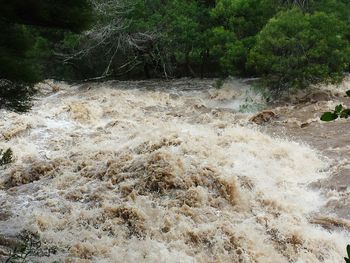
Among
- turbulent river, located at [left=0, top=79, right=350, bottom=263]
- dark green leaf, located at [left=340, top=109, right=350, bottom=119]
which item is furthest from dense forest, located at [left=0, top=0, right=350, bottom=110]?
dark green leaf, located at [left=340, top=109, right=350, bottom=119]

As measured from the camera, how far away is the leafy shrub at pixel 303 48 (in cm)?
1352

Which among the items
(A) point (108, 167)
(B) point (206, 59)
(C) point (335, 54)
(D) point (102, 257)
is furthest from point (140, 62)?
(D) point (102, 257)

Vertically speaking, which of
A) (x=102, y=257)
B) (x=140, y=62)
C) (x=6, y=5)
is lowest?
(x=140, y=62)

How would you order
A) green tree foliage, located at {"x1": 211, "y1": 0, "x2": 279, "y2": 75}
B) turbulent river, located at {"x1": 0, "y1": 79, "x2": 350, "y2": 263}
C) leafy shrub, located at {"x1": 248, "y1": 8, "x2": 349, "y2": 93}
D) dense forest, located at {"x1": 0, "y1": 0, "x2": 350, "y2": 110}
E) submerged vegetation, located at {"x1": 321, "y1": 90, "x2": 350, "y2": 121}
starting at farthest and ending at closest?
green tree foliage, located at {"x1": 211, "y1": 0, "x2": 279, "y2": 75}, dense forest, located at {"x1": 0, "y1": 0, "x2": 350, "y2": 110}, leafy shrub, located at {"x1": 248, "y1": 8, "x2": 349, "y2": 93}, turbulent river, located at {"x1": 0, "y1": 79, "x2": 350, "y2": 263}, submerged vegetation, located at {"x1": 321, "y1": 90, "x2": 350, "y2": 121}

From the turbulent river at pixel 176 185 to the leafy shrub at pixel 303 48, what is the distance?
817mm

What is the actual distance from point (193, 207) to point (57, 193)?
92.0 inches

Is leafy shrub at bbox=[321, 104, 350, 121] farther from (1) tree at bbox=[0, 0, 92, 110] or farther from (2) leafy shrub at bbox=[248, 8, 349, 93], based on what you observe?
(2) leafy shrub at bbox=[248, 8, 349, 93]

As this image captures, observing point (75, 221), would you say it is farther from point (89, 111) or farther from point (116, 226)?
point (89, 111)

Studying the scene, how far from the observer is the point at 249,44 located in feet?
48.7

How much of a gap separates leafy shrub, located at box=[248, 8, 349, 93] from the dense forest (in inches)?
1.0

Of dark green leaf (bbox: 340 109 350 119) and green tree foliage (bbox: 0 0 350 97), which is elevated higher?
dark green leaf (bbox: 340 109 350 119)

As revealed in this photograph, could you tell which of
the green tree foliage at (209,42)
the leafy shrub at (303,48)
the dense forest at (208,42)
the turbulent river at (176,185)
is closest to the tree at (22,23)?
the turbulent river at (176,185)

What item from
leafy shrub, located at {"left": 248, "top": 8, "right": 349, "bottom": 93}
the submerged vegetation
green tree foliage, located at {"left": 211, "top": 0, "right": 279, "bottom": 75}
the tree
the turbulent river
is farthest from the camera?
green tree foliage, located at {"left": 211, "top": 0, "right": 279, "bottom": 75}

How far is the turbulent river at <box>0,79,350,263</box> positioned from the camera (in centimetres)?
670
